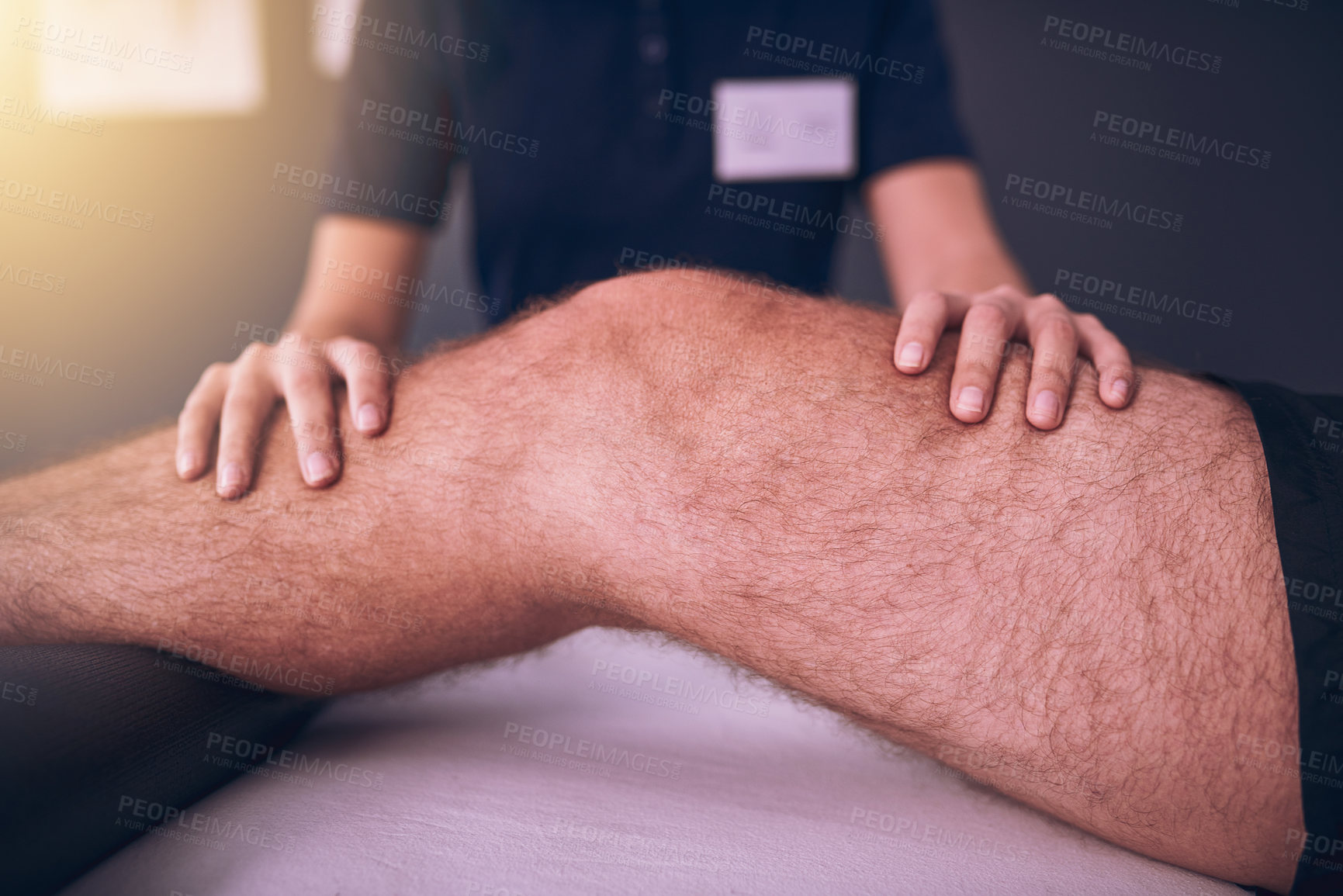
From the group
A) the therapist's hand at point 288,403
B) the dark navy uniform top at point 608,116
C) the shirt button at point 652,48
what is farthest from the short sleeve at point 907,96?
the therapist's hand at point 288,403

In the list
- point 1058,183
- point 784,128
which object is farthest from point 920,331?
point 1058,183

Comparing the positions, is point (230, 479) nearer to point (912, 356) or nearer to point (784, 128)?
point (912, 356)

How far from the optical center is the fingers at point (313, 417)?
708mm

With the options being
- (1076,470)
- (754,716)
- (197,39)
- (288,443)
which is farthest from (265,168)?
(1076,470)

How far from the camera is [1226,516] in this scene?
555mm

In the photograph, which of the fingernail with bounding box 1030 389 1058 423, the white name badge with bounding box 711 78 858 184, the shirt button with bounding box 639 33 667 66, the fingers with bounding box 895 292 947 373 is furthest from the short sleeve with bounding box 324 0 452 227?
the fingernail with bounding box 1030 389 1058 423

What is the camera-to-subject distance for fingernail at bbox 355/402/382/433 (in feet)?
2.37

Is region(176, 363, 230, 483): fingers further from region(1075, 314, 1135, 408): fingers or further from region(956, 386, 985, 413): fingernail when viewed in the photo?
region(1075, 314, 1135, 408): fingers

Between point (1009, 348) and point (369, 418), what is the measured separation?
0.58 m

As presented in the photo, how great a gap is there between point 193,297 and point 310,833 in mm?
2933

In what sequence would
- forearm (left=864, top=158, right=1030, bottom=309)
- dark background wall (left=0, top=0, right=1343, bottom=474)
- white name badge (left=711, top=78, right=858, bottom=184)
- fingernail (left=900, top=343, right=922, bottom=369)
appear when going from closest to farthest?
fingernail (left=900, top=343, right=922, bottom=369) < forearm (left=864, top=158, right=1030, bottom=309) < white name badge (left=711, top=78, right=858, bottom=184) < dark background wall (left=0, top=0, right=1343, bottom=474)

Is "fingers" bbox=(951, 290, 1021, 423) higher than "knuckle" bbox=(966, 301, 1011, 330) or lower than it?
lower

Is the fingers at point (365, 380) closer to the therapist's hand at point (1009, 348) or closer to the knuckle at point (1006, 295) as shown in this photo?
the therapist's hand at point (1009, 348)

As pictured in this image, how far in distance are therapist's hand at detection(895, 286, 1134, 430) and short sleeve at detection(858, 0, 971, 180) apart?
0.90m
